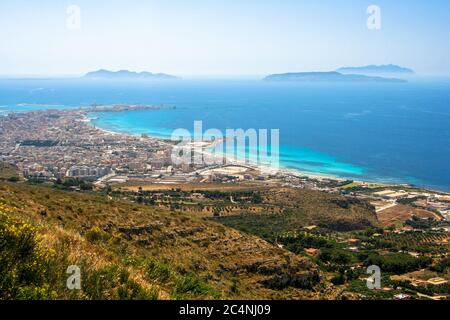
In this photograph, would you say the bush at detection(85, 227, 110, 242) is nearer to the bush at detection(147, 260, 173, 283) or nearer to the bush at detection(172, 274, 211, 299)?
the bush at detection(147, 260, 173, 283)

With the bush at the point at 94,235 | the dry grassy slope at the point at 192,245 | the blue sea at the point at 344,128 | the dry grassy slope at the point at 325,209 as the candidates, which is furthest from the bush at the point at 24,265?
the blue sea at the point at 344,128

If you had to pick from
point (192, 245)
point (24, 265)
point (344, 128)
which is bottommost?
point (344, 128)

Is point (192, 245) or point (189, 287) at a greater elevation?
point (189, 287)

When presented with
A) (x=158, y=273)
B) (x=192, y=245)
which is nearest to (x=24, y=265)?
(x=158, y=273)

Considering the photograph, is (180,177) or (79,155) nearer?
(180,177)

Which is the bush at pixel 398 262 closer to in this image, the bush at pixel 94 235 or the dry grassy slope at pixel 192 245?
the dry grassy slope at pixel 192 245

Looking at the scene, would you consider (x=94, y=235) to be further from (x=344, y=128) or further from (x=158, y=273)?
(x=344, y=128)

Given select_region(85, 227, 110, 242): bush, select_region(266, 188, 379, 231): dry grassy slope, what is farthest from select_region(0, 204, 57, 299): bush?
select_region(266, 188, 379, 231): dry grassy slope

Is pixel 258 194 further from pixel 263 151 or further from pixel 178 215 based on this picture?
pixel 263 151

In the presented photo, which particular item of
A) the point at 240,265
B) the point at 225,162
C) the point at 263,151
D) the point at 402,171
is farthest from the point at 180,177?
the point at 240,265

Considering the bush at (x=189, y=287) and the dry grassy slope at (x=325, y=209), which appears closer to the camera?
the bush at (x=189, y=287)

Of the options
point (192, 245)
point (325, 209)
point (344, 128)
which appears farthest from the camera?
point (344, 128)
